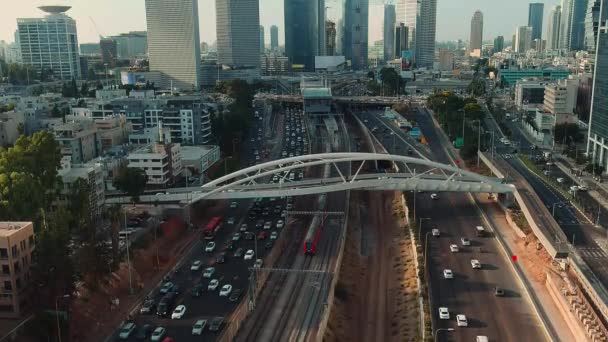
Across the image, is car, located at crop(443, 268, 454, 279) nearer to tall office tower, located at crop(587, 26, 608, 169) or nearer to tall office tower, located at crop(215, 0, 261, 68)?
tall office tower, located at crop(587, 26, 608, 169)

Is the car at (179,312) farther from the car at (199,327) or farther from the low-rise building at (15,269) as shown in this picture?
the low-rise building at (15,269)

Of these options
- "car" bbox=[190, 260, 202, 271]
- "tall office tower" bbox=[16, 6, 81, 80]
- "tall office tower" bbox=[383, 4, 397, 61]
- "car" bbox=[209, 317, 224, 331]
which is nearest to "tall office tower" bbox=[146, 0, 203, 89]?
"tall office tower" bbox=[16, 6, 81, 80]

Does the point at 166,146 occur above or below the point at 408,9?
below

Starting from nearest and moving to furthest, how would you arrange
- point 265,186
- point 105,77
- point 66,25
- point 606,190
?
point 265,186, point 606,190, point 66,25, point 105,77

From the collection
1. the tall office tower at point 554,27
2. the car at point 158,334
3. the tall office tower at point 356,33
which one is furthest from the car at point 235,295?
the tall office tower at point 554,27

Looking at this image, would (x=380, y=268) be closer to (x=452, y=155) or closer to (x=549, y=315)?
(x=549, y=315)

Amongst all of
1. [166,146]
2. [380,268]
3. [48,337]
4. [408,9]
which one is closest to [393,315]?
[380,268]
